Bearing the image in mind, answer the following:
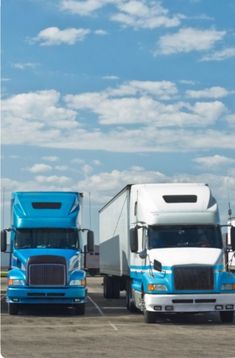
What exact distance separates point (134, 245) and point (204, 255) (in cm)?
203

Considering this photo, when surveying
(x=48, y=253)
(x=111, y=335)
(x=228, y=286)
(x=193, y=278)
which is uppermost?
(x=48, y=253)

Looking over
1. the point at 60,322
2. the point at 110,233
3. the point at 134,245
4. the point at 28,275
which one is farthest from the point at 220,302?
the point at 110,233

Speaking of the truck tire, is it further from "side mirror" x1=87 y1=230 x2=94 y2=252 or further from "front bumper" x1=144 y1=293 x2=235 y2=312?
"front bumper" x1=144 y1=293 x2=235 y2=312

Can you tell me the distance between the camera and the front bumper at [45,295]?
20266 mm

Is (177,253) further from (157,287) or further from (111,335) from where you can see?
(111,335)

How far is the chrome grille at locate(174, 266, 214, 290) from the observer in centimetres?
1795

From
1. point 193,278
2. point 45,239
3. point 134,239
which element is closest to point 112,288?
point 45,239

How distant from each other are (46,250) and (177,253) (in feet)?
14.3

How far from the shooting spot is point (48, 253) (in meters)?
20.6

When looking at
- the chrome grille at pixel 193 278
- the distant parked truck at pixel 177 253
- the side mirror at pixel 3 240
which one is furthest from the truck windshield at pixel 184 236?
the side mirror at pixel 3 240

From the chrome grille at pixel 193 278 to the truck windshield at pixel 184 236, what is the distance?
877 mm

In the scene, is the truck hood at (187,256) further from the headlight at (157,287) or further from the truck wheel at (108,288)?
the truck wheel at (108,288)

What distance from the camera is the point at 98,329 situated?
679 inches

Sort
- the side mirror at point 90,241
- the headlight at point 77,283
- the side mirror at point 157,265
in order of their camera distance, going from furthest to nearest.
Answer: the side mirror at point 90,241, the headlight at point 77,283, the side mirror at point 157,265
